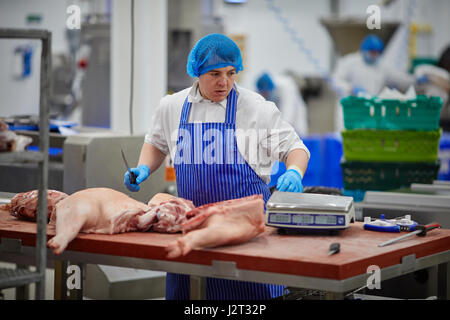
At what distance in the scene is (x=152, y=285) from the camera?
13.8ft

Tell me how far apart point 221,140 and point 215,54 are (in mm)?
347

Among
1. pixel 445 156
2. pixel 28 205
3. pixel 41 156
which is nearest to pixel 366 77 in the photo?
pixel 445 156

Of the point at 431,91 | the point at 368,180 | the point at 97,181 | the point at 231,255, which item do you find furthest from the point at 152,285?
the point at 431,91

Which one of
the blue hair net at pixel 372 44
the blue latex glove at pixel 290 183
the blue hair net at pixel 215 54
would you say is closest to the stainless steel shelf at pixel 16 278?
the blue latex glove at pixel 290 183

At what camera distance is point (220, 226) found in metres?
2.10

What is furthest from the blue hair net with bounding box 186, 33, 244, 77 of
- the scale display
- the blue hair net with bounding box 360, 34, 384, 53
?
the blue hair net with bounding box 360, 34, 384, 53

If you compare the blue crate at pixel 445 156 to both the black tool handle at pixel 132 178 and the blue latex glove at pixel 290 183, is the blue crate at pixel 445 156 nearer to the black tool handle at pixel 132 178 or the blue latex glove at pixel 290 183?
the blue latex glove at pixel 290 183

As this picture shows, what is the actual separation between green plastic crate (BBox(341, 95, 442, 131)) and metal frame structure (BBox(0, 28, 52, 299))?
7.98 feet

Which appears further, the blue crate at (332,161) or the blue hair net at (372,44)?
the blue hair net at (372,44)

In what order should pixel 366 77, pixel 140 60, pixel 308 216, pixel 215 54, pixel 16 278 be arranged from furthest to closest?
pixel 366 77 < pixel 140 60 < pixel 215 54 < pixel 308 216 < pixel 16 278

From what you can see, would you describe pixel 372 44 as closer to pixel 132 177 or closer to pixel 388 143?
pixel 388 143

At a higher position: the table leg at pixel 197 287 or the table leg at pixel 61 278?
the table leg at pixel 197 287

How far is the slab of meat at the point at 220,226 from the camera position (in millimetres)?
2066

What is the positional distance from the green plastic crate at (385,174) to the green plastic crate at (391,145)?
0.04 metres
